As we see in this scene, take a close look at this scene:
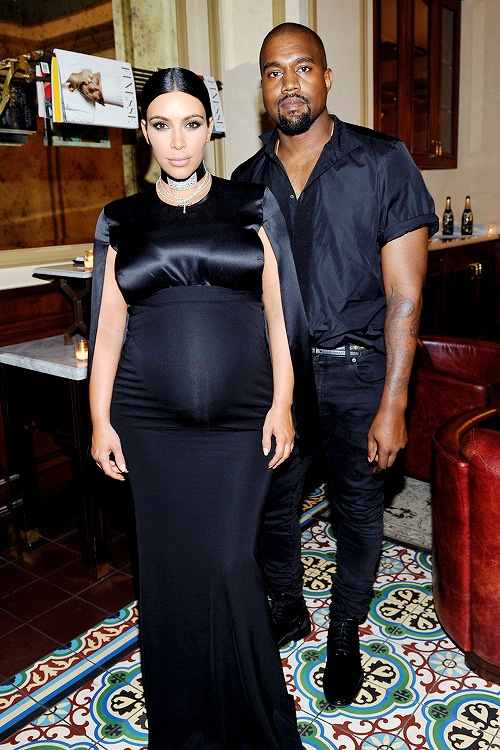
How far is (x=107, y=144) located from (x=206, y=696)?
7.48ft

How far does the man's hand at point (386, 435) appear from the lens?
1762 mm

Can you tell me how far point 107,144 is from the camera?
9.52 ft

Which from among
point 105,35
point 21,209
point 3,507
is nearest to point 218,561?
point 3,507

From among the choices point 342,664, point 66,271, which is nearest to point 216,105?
point 66,271

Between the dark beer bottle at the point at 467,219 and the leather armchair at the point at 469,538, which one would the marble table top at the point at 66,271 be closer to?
the leather armchair at the point at 469,538

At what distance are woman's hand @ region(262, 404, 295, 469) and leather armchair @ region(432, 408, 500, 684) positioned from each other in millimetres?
497

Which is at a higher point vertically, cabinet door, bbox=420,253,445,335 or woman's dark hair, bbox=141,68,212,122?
woman's dark hair, bbox=141,68,212,122

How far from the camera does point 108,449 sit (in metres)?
1.62

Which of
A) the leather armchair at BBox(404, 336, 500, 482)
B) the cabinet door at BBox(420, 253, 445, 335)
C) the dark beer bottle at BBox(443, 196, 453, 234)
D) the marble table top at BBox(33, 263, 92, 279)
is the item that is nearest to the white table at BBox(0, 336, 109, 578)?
the marble table top at BBox(33, 263, 92, 279)

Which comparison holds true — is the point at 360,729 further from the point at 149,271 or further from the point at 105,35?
the point at 105,35

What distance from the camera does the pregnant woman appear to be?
58.6 inches

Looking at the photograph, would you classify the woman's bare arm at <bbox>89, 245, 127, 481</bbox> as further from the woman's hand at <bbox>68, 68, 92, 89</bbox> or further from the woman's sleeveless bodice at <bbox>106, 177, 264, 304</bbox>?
the woman's hand at <bbox>68, 68, 92, 89</bbox>

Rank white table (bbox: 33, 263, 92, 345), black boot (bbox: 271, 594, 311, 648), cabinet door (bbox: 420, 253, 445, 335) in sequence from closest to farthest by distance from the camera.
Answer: black boot (bbox: 271, 594, 311, 648) < white table (bbox: 33, 263, 92, 345) < cabinet door (bbox: 420, 253, 445, 335)

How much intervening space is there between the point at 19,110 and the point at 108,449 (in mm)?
1628
